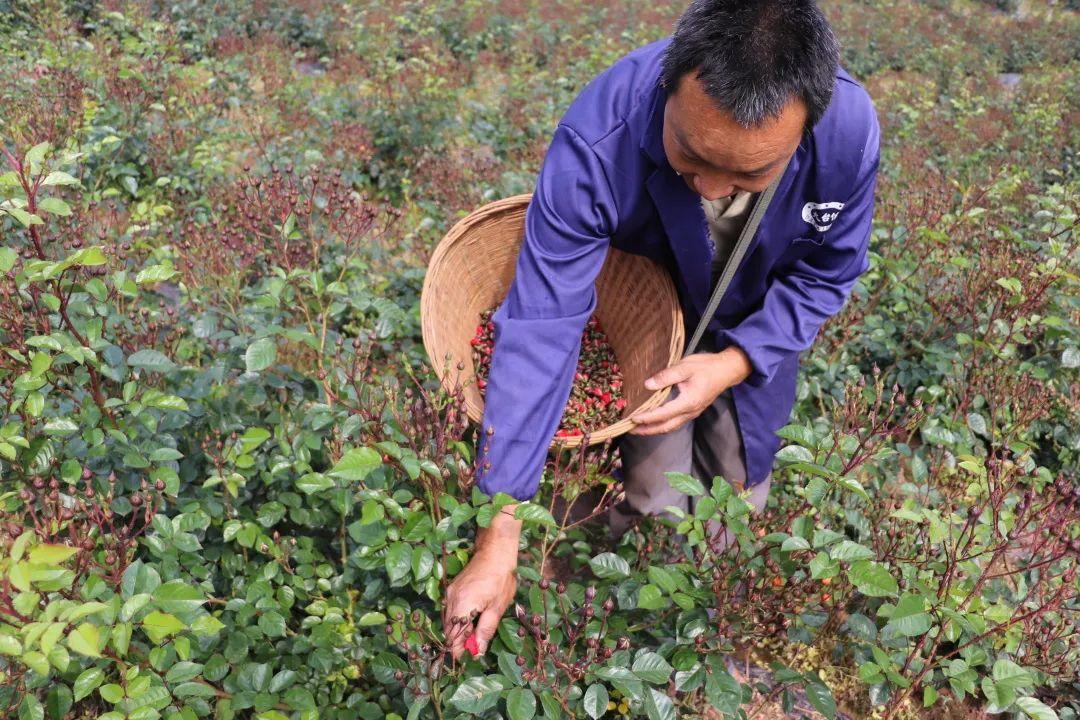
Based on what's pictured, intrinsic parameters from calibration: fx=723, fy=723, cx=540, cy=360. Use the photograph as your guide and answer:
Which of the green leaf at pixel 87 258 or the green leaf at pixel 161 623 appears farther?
the green leaf at pixel 87 258

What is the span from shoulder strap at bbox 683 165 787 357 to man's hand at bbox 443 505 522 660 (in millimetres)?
1076

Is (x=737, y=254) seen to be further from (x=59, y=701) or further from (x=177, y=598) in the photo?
(x=59, y=701)

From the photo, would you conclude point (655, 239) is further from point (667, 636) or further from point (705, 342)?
point (667, 636)

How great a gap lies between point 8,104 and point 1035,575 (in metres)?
5.65

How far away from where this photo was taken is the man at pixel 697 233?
1621mm

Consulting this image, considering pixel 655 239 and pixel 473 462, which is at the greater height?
pixel 655 239

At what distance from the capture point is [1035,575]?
2523mm

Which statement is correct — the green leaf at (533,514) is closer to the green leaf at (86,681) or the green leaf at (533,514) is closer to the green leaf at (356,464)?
the green leaf at (356,464)

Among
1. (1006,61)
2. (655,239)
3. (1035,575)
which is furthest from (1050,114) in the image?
(655,239)

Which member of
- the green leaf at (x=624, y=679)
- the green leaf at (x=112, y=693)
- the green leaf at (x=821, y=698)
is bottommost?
the green leaf at (x=821, y=698)

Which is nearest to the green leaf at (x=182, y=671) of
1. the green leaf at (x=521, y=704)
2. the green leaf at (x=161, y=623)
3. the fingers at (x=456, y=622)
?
the green leaf at (x=161, y=623)

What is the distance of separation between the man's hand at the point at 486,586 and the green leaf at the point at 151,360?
94 cm

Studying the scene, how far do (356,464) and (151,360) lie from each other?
2.51 feet

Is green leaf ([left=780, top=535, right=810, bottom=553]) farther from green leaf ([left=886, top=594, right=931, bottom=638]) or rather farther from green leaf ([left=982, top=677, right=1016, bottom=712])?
green leaf ([left=982, top=677, right=1016, bottom=712])
